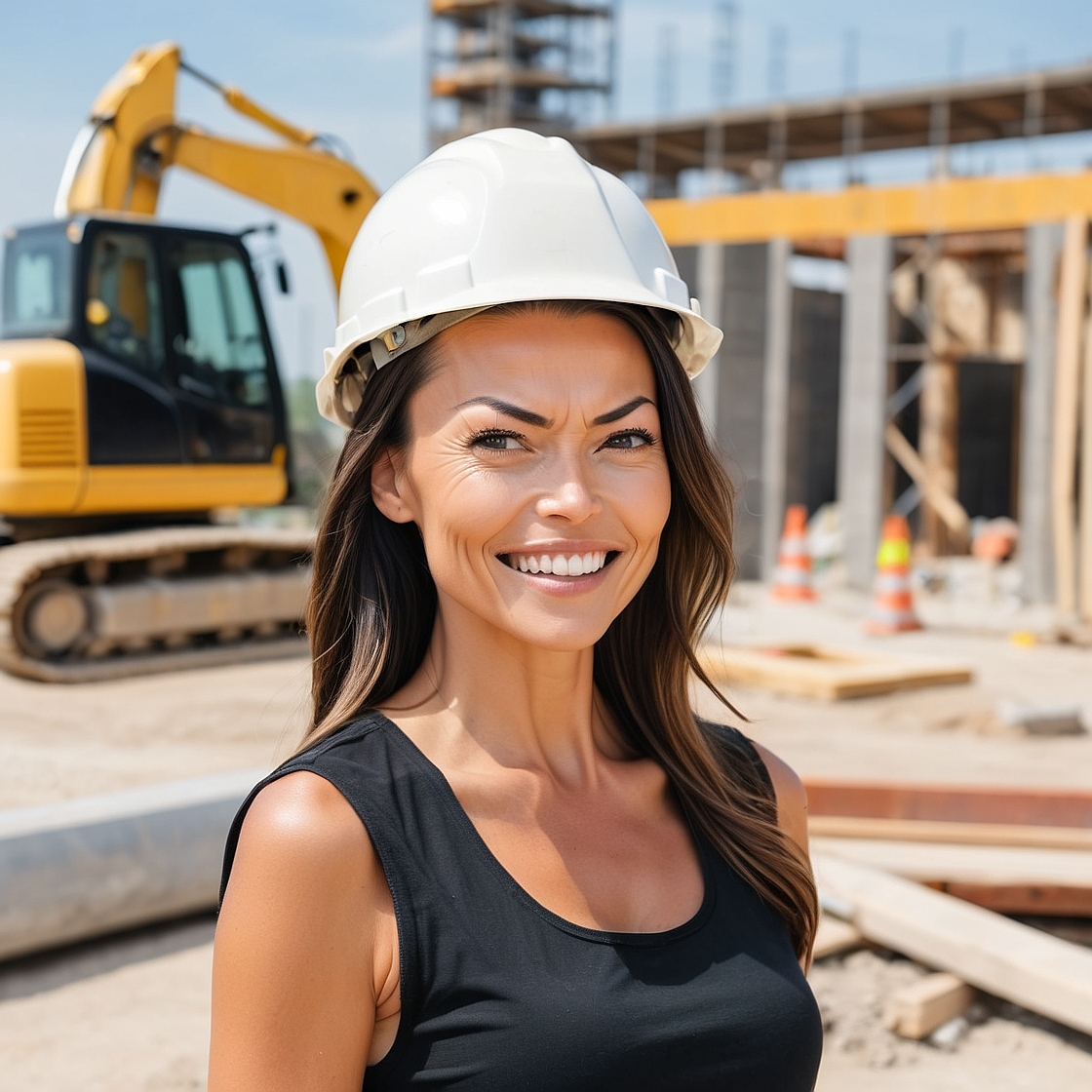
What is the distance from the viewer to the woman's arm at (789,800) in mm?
2061

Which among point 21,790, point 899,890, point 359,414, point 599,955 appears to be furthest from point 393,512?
point 21,790

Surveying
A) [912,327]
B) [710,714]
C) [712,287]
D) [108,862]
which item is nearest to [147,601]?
[710,714]

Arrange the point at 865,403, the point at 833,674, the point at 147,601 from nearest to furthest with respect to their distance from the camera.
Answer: the point at 833,674, the point at 147,601, the point at 865,403

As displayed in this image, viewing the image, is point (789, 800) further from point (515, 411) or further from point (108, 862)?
point (108, 862)

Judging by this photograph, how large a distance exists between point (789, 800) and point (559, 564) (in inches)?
24.8

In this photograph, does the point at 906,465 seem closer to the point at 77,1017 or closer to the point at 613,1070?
the point at 77,1017

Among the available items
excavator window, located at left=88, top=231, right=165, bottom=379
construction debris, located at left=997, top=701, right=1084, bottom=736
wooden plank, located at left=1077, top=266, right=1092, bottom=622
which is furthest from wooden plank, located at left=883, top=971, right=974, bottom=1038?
wooden plank, located at left=1077, top=266, right=1092, bottom=622

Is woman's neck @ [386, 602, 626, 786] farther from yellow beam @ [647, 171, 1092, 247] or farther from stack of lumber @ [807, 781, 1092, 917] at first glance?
yellow beam @ [647, 171, 1092, 247]

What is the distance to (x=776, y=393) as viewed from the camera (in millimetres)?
18734

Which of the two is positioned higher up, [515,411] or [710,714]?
[515,411]

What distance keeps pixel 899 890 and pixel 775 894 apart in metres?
3.35

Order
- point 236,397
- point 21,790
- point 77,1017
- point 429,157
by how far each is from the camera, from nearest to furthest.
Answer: point 429,157 → point 77,1017 → point 21,790 → point 236,397

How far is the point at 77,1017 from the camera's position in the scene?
4.49 meters

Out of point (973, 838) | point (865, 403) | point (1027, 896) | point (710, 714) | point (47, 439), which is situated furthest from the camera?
point (865, 403)
